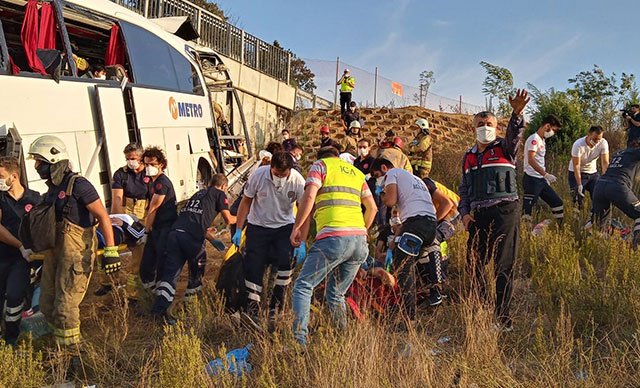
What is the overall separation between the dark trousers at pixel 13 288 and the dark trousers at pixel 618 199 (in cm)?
617

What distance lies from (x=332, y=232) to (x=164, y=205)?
239cm

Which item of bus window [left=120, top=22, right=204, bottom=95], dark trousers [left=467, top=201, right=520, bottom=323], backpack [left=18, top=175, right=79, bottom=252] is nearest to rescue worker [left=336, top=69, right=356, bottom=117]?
bus window [left=120, top=22, right=204, bottom=95]

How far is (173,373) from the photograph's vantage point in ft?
10.2

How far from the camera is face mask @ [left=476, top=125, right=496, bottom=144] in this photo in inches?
172

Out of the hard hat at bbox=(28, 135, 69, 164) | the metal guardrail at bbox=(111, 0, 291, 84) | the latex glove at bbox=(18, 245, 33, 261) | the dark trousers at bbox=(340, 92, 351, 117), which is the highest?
the metal guardrail at bbox=(111, 0, 291, 84)

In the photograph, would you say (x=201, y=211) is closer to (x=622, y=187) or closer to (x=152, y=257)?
(x=152, y=257)

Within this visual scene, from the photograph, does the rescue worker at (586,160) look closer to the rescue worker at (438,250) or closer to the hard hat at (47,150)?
the rescue worker at (438,250)

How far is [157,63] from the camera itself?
27.1 feet

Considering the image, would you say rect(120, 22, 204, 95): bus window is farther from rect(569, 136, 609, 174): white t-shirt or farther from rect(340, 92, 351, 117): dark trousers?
rect(340, 92, 351, 117): dark trousers

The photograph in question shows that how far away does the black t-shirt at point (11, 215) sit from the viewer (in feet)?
14.5

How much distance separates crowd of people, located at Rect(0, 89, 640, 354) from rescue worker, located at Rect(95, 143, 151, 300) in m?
0.10

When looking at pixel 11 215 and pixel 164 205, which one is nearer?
pixel 11 215

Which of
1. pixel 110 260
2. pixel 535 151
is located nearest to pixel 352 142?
pixel 535 151

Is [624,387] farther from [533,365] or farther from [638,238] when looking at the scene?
[638,238]
